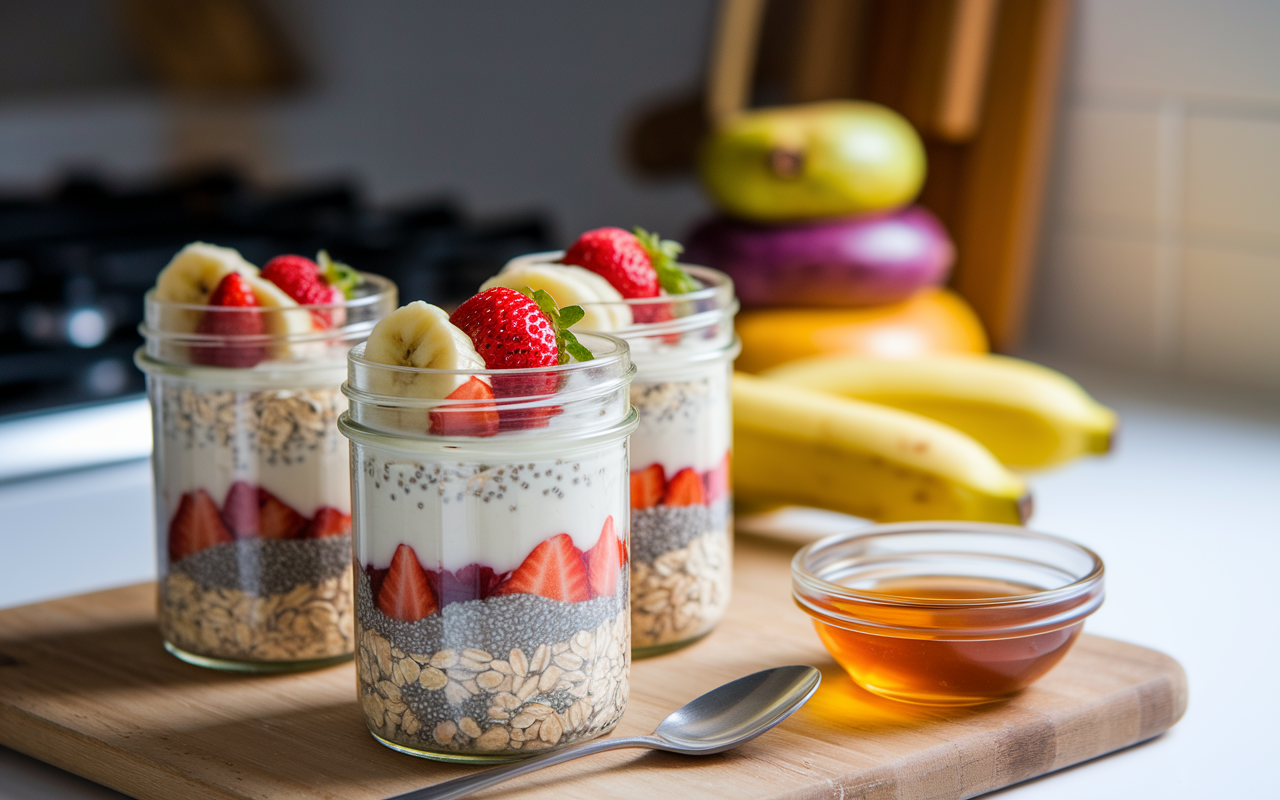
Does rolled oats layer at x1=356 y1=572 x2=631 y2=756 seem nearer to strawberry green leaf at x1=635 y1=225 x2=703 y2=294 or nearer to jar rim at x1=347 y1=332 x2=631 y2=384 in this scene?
jar rim at x1=347 y1=332 x2=631 y2=384

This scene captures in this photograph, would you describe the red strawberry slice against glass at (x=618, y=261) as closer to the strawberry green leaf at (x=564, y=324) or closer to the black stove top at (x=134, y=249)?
the strawberry green leaf at (x=564, y=324)

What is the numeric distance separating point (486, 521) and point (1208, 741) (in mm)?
378

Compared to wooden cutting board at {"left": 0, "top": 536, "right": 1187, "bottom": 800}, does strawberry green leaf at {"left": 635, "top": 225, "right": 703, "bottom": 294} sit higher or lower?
higher

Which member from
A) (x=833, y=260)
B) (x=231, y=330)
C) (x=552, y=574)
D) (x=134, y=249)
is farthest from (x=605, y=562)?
(x=134, y=249)

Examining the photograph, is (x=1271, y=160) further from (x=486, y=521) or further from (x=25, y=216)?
(x=25, y=216)

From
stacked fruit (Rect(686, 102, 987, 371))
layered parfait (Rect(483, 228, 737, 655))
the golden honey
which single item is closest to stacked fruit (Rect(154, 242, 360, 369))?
layered parfait (Rect(483, 228, 737, 655))

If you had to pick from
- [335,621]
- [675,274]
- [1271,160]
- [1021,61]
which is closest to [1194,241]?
[1271,160]

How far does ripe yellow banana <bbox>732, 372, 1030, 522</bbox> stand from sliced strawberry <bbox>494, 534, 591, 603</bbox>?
390 mm

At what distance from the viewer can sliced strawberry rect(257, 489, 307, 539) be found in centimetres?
77

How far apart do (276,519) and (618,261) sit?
0.76 feet

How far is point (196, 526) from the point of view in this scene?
78cm

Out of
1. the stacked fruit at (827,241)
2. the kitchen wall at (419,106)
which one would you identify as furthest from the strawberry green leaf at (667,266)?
the kitchen wall at (419,106)

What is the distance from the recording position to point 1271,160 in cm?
138

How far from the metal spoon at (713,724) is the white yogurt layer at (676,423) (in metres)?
0.14
